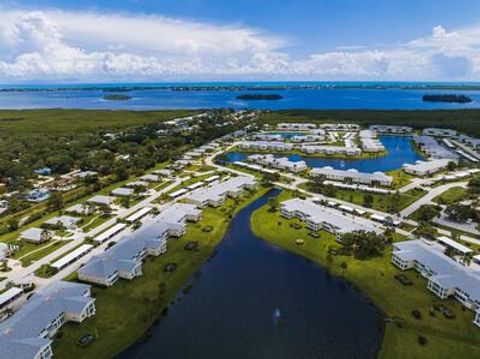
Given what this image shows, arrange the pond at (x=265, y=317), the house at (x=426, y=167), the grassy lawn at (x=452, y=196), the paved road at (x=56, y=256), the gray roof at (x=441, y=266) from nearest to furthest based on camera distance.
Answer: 1. the pond at (x=265, y=317)
2. the gray roof at (x=441, y=266)
3. the paved road at (x=56, y=256)
4. the grassy lawn at (x=452, y=196)
5. the house at (x=426, y=167)

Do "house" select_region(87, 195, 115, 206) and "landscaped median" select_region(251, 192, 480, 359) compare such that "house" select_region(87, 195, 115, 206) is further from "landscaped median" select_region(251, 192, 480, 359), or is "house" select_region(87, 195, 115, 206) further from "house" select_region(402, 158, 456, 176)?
"house" select_region(402, 158, 456, 176)

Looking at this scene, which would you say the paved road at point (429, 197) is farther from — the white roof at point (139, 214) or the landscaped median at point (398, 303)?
the white roof at point (139, 214)

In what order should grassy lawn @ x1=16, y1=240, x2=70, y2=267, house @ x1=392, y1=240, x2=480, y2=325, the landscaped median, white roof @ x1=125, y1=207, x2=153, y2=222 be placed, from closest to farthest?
the landscaped median → house @ x1=392, y1=240, x2=480, y2=325 → grassy lawn @ x1=16, y1=240, x2=70, y2=267 → white roof @ x1=125, y1=207, x2=153, y2=222

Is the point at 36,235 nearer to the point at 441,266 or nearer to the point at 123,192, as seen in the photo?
the point at 123,192

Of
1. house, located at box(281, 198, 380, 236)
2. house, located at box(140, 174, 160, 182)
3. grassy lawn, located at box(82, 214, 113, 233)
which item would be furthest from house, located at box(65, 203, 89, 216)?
house, located at box(281, 198, 380, 236)

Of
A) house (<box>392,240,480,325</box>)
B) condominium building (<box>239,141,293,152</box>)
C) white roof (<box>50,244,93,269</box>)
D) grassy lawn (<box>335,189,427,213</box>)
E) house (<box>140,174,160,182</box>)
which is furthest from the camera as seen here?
condominium building (<box>239,141,293,152</box>)

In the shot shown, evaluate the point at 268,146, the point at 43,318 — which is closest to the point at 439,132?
the point at 268,146

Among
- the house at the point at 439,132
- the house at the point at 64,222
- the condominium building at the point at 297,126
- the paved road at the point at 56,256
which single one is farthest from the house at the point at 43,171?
the house at the point at 439,132
